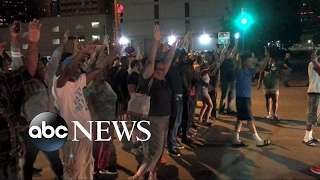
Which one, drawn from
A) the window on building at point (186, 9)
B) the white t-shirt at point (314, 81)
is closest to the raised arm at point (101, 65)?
the white t-shirt at point (314, 81)

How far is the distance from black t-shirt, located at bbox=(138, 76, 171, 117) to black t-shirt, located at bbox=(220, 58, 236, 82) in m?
5.82

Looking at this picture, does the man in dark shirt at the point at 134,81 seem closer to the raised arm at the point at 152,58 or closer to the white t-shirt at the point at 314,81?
the raised arm at the point at 152,58

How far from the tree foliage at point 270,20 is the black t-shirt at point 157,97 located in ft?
92.5

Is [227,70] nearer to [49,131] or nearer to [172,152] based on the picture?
[172,152]

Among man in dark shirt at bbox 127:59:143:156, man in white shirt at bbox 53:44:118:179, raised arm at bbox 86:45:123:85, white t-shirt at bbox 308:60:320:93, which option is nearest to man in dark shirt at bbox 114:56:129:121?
man in dark shirt at bbox 127:59:143:156

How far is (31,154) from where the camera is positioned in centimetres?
507

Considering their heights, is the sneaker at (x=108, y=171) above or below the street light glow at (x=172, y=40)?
below

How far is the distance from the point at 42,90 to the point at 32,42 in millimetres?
875

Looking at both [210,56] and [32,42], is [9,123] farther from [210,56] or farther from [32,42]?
[210,56]

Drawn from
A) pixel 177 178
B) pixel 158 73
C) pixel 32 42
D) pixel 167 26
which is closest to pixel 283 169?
pixel 177 178

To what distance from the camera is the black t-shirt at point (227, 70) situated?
11.3 metres

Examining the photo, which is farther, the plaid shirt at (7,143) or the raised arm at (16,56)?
the raised arm at (16,56)

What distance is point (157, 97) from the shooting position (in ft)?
18.7

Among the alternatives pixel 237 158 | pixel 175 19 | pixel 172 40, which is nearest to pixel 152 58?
pixel 237 158
